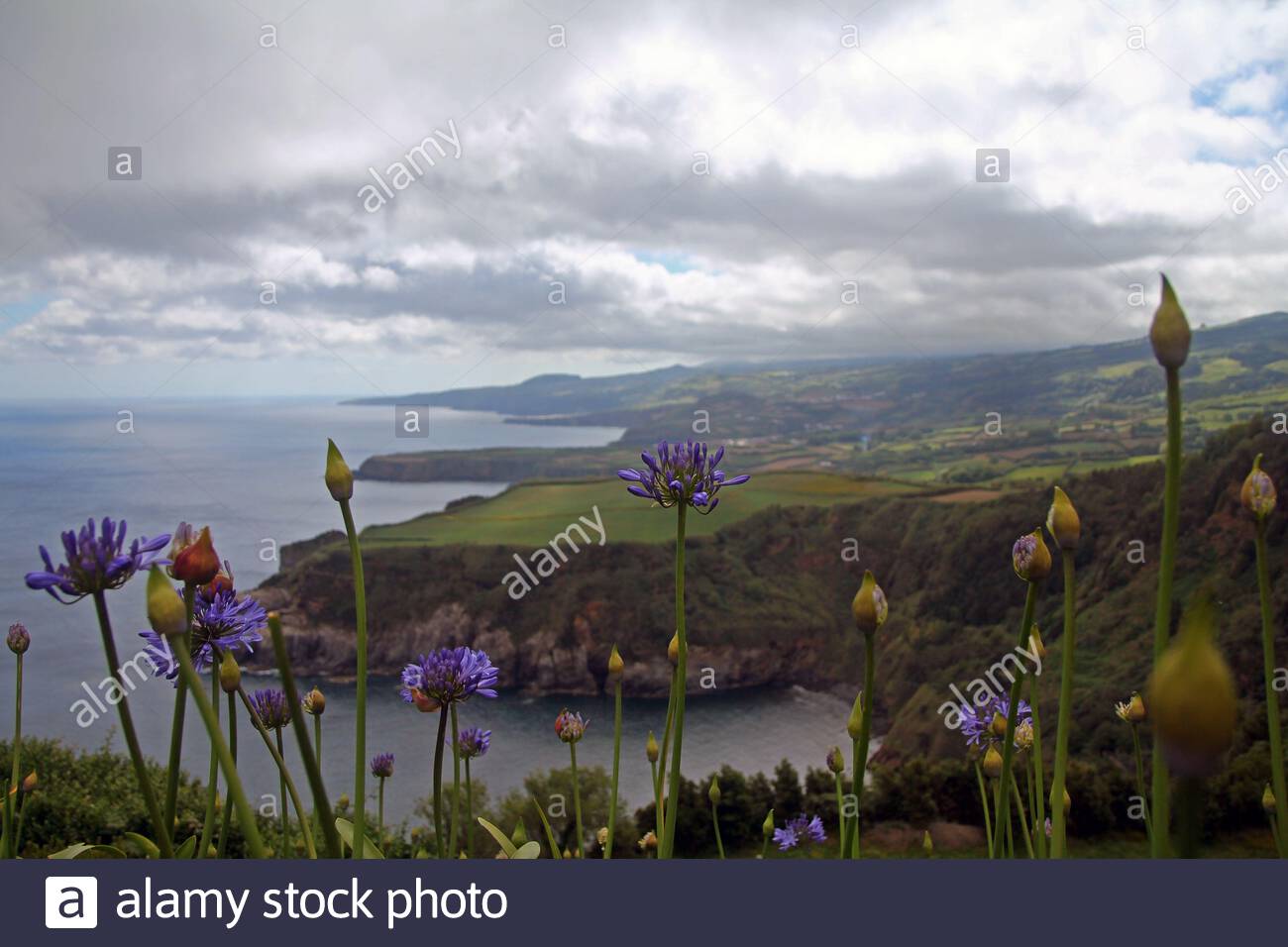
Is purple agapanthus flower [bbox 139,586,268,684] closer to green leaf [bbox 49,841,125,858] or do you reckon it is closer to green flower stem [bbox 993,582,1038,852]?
green leaf [bbox 49,841,125,858]

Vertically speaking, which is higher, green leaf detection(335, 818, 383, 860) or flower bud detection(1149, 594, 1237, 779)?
flower bud detection(1149, 594, 1237, 779)

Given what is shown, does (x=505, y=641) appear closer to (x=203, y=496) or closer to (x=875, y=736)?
(x=875, y=736)

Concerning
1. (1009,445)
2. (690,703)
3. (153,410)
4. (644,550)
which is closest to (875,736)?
(690,703)

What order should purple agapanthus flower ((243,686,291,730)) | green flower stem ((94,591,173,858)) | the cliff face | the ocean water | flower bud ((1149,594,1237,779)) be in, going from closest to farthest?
1. flower bud ((1149,594,1237,779))
2. green flower stem ((94,591,173,858))
3. purple agapanthus flower ((243,686,291,730))
4. the ocean water
5. the cliff face

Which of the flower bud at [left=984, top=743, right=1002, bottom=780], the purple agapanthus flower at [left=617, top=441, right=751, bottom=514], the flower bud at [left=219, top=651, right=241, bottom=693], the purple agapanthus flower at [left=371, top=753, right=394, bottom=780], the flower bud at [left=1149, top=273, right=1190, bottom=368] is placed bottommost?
the purple agapanthus flower at [left=371, top=753, right=394, bottom=780]

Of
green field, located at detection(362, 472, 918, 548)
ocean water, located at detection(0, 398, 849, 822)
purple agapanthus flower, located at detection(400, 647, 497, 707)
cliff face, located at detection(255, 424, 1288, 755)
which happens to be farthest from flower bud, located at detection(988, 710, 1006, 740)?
green field, located at detection(362, 472, 918, 548)

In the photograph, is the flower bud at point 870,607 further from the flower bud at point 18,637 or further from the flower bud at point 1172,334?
the flower bud at point 18,637

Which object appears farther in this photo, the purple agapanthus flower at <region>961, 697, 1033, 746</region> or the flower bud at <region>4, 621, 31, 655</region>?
the purple agapanthus flower at <region>961, 697, 1033, 746</region>

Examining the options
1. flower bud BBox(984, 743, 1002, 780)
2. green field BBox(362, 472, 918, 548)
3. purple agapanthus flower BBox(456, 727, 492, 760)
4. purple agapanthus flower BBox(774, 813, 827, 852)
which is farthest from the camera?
green field BBox(362, 472, 918, 548)
